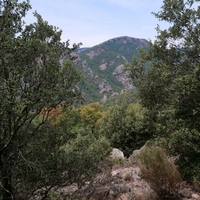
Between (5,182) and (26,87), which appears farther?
(5,182)

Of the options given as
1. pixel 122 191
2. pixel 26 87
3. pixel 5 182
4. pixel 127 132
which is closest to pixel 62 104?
pixel 26 87

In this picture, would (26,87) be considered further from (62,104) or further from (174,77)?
(174,77)

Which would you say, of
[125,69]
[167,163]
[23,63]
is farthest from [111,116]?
[23,63]

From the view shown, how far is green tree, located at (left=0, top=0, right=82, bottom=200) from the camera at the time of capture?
16.4 ft

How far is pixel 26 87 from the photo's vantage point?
5297mm

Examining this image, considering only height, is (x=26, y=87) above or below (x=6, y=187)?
above

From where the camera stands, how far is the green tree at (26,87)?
499 cm

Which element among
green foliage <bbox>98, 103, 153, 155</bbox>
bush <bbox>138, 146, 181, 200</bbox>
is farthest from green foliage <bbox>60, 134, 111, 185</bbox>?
green foliage <bbox>98, 103, 153, 155</bbox>

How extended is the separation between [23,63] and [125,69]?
5.83 meters

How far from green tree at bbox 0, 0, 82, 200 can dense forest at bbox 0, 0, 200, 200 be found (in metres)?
0.02

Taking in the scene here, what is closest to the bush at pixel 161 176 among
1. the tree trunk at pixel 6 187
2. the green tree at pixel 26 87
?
the green tree at pixel 26 87

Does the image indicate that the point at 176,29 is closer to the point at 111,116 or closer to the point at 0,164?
the point at 0,164

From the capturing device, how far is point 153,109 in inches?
404

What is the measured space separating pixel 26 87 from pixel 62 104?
1.22 m
